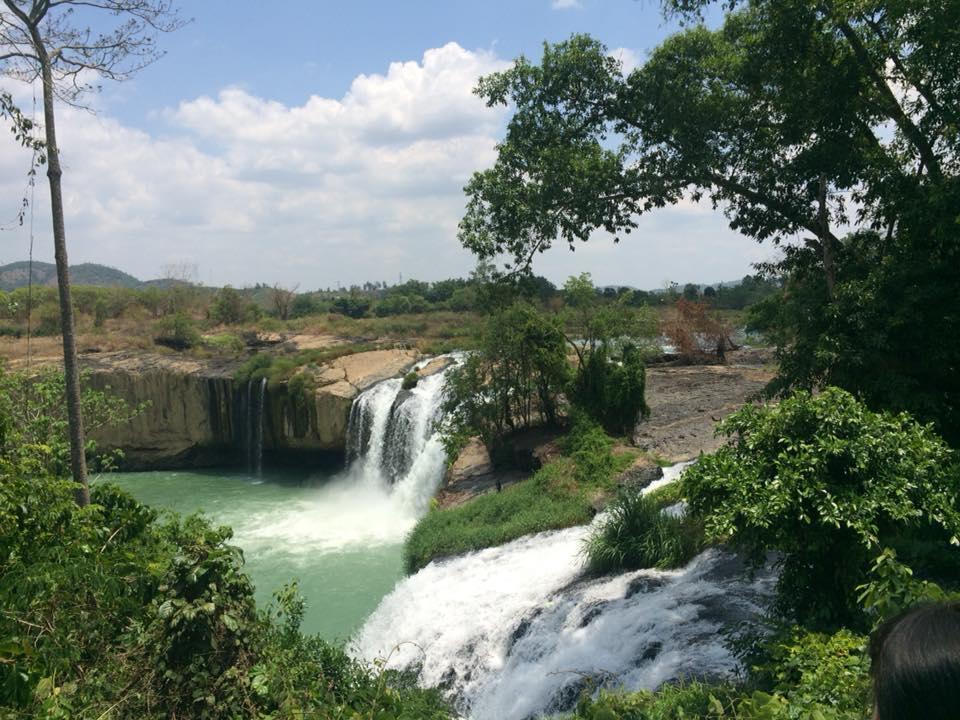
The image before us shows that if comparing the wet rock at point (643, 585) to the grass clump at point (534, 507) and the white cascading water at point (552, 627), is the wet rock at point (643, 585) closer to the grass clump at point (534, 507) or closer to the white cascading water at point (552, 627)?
the white cascading water at point (552, 627)

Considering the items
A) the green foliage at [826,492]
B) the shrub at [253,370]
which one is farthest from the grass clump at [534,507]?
the shrub at [253,370]

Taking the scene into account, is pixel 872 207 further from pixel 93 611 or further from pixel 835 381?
pixel 93 611

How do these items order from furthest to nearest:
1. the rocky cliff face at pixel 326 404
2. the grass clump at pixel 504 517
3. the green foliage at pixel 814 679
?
the rocky cliff face at pixel 326 404 < the grass clump at pixel 504 517 < the green foliage at pixel 814 679

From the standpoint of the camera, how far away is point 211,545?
5492 millimetres

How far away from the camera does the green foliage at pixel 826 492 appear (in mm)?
5102

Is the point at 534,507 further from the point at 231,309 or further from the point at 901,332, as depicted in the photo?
the point at 231,309

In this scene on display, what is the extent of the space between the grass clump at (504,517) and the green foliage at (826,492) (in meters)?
6.53

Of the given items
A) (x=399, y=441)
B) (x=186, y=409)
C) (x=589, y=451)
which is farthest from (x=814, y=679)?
(x=186, y=409)

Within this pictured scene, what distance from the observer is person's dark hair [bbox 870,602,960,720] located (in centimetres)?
121

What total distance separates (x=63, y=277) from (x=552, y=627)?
22.9 feet

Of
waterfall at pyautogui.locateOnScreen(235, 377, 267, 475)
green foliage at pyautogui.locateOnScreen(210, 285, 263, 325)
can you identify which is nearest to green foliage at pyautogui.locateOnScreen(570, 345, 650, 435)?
waterfall at pyautogui.locateOnScreen(235, 377, 267, 475)

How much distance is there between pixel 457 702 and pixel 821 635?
176 inches

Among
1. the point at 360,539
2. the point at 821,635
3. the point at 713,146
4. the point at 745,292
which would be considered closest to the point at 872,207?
the point at 713,146

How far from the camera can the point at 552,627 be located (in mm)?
8305
